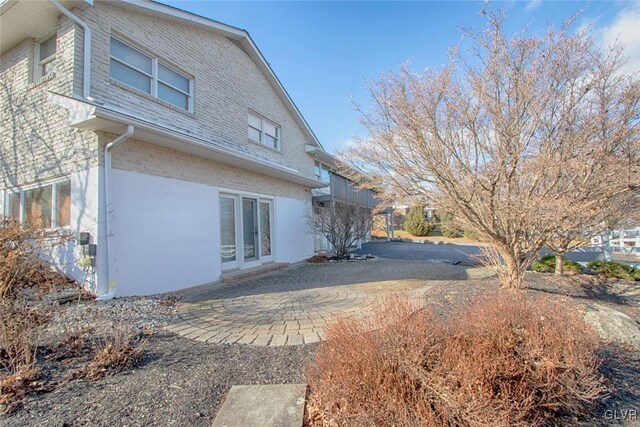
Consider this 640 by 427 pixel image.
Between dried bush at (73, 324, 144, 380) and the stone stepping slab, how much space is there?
1.35 meters

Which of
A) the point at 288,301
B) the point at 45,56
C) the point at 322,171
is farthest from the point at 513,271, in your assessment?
the point at 322,171

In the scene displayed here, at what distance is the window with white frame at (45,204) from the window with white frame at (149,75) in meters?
2.84

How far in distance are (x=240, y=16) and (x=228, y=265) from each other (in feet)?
27.5

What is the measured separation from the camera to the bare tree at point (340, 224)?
12766mm

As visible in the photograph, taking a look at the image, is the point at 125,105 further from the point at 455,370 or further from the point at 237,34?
the point at 455,370

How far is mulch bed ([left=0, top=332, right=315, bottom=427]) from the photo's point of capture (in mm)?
2252

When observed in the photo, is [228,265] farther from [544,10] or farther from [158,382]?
[544,10]

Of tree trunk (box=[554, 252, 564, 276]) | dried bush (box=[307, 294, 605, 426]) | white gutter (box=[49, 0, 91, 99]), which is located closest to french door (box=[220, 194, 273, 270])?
white gutter (box=[49, 0, 91, 99])

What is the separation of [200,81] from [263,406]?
9.18 meters

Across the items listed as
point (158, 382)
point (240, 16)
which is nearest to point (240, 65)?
point (240, 16)

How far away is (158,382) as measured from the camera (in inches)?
108

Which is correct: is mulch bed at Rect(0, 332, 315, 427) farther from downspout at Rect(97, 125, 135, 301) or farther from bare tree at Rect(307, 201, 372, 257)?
bare tree at Rect(307, 201, 372, 257)

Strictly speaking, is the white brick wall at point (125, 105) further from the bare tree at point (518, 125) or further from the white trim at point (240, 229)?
the bare tree at point (518, 125)

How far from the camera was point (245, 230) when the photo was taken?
941 cm
